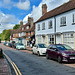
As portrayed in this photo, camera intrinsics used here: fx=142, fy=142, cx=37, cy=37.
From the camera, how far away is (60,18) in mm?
23125

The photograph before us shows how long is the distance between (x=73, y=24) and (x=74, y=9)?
205 cm

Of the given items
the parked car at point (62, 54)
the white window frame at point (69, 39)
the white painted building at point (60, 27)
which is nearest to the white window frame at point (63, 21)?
the white painted building at point (60, 27)

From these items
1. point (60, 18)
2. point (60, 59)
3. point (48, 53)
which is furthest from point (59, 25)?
point (60, 59)

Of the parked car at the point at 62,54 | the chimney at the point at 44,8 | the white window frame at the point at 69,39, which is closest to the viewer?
the parked car at the point at 62,54

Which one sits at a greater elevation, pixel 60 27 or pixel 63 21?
pixel 63 21

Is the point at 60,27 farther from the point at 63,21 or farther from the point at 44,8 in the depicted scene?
the point at 44,8

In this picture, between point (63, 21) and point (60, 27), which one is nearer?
point (63, 21)

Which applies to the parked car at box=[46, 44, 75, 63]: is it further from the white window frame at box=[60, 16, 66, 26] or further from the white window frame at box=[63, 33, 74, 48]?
the white window frame at box=[60, 16, 66, 26]

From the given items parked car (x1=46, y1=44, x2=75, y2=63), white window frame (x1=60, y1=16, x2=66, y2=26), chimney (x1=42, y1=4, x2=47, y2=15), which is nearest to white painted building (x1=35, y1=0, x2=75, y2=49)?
white window frame (x1=60, y1=16, x2=66, y2=26)

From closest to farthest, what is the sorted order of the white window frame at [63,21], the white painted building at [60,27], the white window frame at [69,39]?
the white window frame at [69,39] → the white painted building at [60,27] → the white window frame at [63,21]

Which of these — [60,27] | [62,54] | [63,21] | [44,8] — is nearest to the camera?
[62,54]

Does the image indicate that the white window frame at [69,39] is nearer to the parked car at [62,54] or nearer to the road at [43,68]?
the parked car at [62,54]

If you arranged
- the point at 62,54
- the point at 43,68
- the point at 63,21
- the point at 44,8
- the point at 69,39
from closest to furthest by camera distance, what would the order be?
the point at 43,68 → the point at 62,54 → the point at 69,39 → the point at 63,21 → the point at 44,8

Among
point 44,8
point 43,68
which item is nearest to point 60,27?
point 44,8
